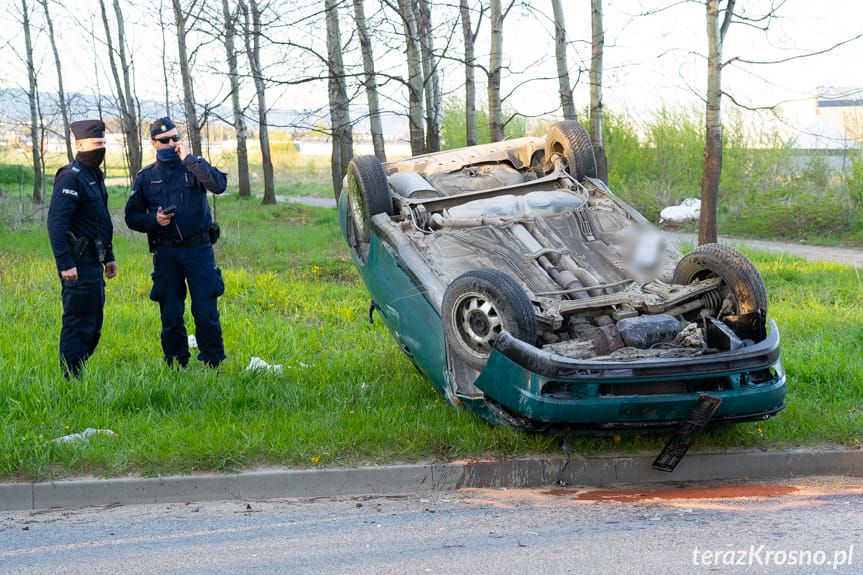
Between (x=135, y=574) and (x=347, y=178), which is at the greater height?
(x=347, y=178)

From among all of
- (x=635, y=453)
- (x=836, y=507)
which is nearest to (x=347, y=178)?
(x=635, y=453)

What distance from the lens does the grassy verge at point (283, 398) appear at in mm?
4770

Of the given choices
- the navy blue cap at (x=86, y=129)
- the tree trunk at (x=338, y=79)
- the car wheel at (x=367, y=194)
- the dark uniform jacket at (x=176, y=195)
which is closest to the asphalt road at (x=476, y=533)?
the car wheel at (x=367, y=194)

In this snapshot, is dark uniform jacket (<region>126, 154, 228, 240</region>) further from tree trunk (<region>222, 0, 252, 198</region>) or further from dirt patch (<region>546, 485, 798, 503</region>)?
tree trunk (<region>222, 0, 252, 198</region>)

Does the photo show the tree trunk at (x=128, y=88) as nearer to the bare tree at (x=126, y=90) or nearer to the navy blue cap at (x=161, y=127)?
the bare tree at (x=126, y=90)

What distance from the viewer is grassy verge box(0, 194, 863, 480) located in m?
4.77

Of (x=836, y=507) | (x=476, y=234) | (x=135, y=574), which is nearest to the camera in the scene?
(x=135, y=574)

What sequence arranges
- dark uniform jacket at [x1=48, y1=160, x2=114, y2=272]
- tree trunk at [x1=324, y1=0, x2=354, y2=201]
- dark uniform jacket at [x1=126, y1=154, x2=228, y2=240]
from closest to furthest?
dark uniform jacket at [x1=48, y1=160, x2=114, y2=272]
dark uniform jacket at [x1=126, y1=154, x2=228, y2=240]
tree trunk at [x1=324, y1=0, x2=354, y2=201]

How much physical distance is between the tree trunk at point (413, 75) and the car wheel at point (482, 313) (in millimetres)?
7539

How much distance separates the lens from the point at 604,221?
5.97m

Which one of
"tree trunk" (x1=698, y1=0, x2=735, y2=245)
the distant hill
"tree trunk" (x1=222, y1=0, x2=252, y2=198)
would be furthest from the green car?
"tree trunk" (x1=222, y1=0, x2=252, y2=198)

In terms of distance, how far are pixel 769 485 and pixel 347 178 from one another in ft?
12.5

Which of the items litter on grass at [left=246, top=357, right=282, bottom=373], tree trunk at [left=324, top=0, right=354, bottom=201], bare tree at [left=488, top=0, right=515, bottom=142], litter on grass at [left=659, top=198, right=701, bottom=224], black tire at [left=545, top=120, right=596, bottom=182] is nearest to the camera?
litter on grass at [left=246, top=357, right=282, bottom=373]

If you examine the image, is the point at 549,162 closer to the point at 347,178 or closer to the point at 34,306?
the point at 347,178
